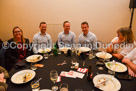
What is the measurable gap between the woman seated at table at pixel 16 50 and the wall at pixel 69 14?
4.87 feet

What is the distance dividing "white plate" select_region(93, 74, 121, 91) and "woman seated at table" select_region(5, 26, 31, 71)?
1820 millimetres

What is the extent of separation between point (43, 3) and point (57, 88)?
132 inches

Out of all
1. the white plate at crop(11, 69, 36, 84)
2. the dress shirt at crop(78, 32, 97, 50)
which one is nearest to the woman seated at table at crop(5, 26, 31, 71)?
the white plate at crop(11, 69, 36, 84)

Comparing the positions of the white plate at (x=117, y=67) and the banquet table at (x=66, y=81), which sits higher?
the white plate at (x=117, y=67)

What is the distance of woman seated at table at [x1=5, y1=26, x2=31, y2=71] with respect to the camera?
2.43m

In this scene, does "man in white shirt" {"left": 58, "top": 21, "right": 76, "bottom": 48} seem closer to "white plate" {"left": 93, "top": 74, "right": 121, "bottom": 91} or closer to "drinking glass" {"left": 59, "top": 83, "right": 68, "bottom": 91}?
"white plate" {"left": 93, "top": 74, "right": 121, "bottom": 91}

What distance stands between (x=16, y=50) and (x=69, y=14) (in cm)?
221

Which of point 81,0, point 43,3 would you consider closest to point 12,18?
point 43,3

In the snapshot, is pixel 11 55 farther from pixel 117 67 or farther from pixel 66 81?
pixel 117 67

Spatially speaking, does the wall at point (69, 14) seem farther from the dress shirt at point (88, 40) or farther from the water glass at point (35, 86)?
the water glass at point (35, 86)

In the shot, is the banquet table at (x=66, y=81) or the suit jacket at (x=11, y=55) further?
the suit jacket at (x=11, y=55)

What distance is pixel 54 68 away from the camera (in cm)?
158

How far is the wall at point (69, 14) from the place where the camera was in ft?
11.7

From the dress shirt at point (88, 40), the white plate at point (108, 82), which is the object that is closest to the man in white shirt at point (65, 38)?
the dress shirt at point (88, 40)
